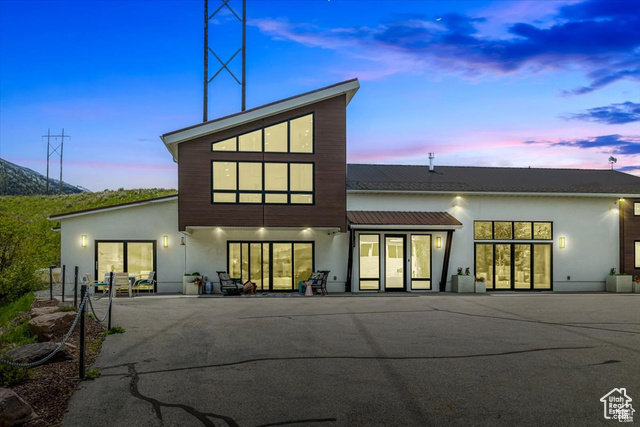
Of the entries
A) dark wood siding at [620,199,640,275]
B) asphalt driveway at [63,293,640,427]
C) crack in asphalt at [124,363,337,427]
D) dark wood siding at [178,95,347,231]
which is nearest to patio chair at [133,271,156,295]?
dark wood siding at [178,95,347,231]

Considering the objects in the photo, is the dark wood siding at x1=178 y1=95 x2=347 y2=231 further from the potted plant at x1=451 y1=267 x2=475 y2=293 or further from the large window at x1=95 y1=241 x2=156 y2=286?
the potted plant at x1=451 y1=267 x2=475 y2=293

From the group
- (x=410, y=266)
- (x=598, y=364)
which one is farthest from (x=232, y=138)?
(x=598, y=364)

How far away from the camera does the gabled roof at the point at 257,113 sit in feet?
64.5

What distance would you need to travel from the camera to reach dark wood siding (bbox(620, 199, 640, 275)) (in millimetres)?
24062

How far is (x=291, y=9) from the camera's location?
67.2 ft

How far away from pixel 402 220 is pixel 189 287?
893cm

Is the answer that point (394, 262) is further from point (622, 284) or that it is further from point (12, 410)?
point (12, 410)

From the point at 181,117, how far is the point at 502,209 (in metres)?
24.5

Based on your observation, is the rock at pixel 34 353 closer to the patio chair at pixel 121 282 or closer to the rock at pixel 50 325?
the rock at pixel 50 325

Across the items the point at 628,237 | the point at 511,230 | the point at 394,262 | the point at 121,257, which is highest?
the point at 511,230

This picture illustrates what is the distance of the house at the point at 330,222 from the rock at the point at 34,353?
12.1 metres

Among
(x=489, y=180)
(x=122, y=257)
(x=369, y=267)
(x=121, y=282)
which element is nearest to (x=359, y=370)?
(x=369, y=267)

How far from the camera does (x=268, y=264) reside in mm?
21578

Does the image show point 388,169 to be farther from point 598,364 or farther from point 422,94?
point 598,364
